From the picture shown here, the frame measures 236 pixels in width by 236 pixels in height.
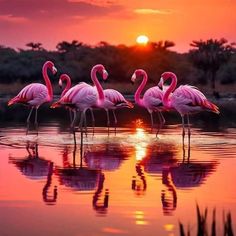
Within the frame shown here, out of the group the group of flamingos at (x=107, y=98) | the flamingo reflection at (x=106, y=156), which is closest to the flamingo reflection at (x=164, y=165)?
the flamingo reflection at (x=106, y=156)

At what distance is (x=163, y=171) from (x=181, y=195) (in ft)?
5.93

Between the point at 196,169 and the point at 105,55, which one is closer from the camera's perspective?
the point at 196,169

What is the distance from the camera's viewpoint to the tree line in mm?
54938

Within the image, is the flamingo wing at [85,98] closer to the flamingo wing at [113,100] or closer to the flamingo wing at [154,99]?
the flamingo wing at [113,100]

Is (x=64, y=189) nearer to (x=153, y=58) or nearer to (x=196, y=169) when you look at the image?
(x=196, y=169)

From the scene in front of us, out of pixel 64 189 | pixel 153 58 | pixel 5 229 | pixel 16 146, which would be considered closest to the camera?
pixel 5 229

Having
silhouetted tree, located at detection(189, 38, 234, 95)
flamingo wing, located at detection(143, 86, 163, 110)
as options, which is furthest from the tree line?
flamingo wing, located at detection(143, 86, 163, 110)

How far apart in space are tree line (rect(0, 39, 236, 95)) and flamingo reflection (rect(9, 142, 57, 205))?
1497 inches

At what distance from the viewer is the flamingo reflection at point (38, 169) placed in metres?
7.75

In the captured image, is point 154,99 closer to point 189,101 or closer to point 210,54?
point 189,101

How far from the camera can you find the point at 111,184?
8.53 m

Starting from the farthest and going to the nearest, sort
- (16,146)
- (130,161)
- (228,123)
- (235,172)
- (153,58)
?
(153,58) → (228,123) → (16,146) → (130,161) → (235,172)

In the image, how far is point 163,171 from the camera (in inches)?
378

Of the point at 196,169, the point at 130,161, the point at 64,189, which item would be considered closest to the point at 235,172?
the point at 196,169
